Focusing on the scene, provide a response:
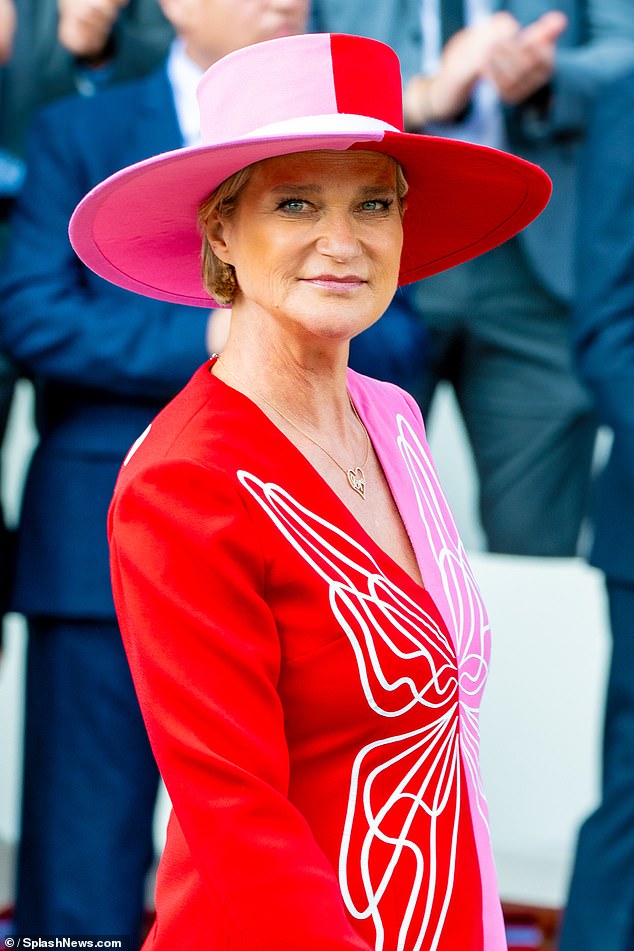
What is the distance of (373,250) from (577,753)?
2.39m

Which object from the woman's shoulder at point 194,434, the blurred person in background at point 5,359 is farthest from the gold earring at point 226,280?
the blurred person in background at point 5,359

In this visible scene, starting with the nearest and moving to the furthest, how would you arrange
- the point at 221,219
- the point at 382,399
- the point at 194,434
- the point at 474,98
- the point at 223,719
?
1. the point at 223,719
2. the point at 194,434
3. the point at 221,219
4. the point at 382,399
5. the point at 474,98

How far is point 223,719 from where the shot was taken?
4.08ft

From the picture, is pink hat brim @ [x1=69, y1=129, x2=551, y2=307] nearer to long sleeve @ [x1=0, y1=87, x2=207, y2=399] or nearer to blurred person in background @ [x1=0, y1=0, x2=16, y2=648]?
long sleeve @ [x1=0, y1=87, x2=207, y2=399]

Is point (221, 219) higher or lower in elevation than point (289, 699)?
higher

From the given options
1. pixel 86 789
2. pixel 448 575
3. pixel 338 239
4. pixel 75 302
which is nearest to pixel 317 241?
pixel 338 239

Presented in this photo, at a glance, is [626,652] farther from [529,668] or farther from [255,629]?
[255,629]

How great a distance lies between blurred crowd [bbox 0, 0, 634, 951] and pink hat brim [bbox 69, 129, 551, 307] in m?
0.91

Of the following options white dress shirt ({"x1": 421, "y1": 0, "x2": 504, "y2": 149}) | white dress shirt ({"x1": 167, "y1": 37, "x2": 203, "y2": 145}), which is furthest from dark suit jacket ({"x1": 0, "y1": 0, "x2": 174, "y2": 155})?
white dress shirt ({"x1": 421, "y1": 0, "x2": 504, "y2": 149})

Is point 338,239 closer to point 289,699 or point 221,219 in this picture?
point 221,219

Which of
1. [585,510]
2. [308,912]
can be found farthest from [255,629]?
[585,510]

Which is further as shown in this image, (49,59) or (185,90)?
(49,59)

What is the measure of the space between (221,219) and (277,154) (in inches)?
4.9

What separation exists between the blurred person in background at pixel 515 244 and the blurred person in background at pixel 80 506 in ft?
1.14
